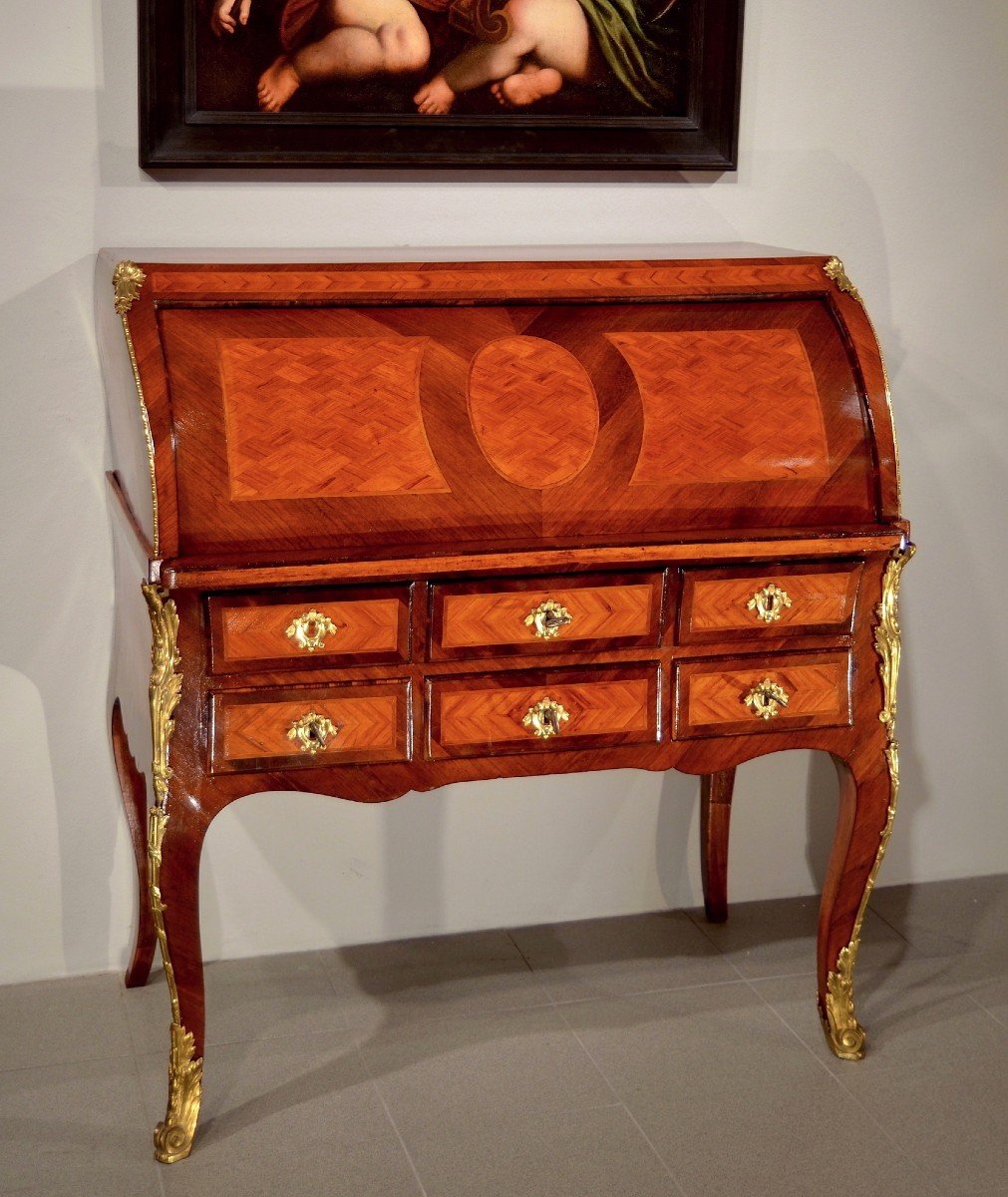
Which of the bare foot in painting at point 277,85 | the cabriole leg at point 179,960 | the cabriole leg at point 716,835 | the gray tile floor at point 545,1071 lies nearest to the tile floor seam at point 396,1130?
the gray tile floor at point 545,1071

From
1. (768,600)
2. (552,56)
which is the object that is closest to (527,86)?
(552,56)

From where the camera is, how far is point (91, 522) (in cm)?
276

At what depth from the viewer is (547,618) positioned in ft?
7.61

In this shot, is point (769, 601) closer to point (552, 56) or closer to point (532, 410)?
point (532, 410)

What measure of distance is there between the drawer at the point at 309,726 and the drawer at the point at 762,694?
0.46 m

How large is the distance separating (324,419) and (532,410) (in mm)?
321

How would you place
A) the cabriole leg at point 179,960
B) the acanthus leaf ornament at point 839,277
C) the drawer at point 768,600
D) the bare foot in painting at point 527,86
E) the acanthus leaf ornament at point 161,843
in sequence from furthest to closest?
the bare foot in painting at point 527,86, the acanthus leaf ornament at point 839,277, the drawer at point 768,600, the cabriole leg at point 179,960, the acanthus leaf ornament at point 161,843

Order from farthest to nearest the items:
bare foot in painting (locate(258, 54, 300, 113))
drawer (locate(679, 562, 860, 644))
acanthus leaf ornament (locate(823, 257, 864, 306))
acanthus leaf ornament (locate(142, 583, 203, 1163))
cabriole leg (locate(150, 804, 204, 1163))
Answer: bare foot in painting (locate(258, 54, 300, 113)), acanthus leaf ornament (locate(823, 257, 864, 306)), drawer (locate(679, 562, 860, 644)), cabriole leg (locate(150, 804, 204, 1163)), acanthus leaf ornament (locate(142, 583, 203, 1163))

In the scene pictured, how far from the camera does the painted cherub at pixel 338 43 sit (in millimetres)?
2621

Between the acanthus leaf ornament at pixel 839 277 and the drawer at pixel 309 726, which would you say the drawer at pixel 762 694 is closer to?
the drawer at pixel 309 726

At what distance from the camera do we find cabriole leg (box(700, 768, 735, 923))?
10.3 feet

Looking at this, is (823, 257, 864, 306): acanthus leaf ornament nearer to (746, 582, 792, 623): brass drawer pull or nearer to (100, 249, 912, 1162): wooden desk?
(100, 249, 912, 1162): wooden desk

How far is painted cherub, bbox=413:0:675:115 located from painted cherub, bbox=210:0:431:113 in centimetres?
8

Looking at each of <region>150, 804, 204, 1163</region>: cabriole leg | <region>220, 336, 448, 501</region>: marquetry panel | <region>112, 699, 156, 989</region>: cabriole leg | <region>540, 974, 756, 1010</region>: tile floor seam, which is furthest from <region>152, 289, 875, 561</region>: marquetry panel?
<region>540, 974, 756, 1010</region>: tile floor seam
